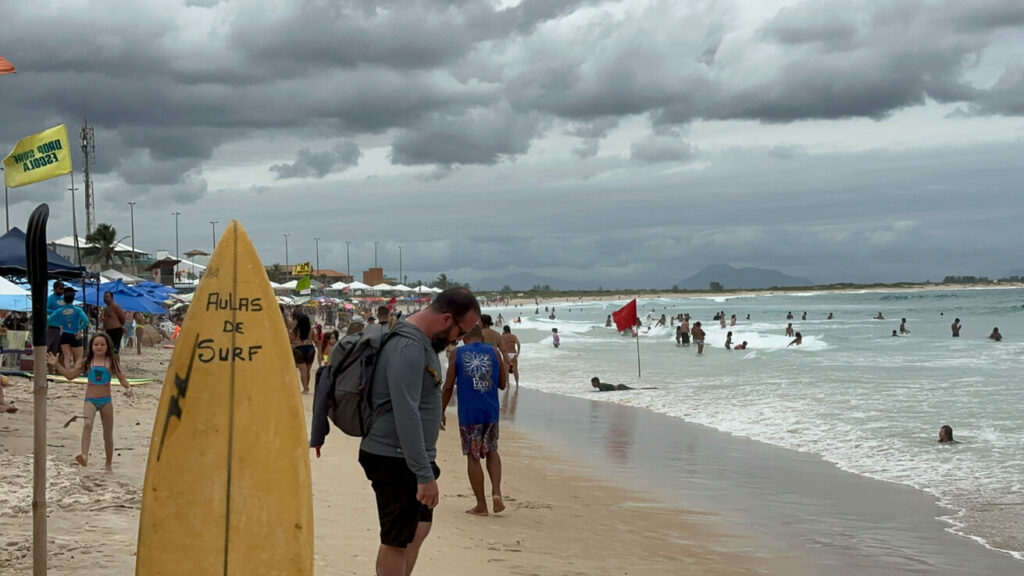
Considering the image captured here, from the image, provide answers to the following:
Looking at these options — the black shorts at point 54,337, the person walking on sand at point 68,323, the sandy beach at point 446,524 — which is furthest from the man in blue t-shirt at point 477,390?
the black shorts at point 54,337

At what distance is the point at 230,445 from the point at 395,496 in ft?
2.44

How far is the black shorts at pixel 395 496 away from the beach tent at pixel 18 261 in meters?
10.8

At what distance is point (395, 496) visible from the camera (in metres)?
4.29

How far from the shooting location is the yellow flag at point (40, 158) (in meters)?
8.03

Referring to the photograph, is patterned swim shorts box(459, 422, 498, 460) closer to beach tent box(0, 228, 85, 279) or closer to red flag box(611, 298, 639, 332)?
beach tent box(0, 228, 85, 279)

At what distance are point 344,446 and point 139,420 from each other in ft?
8.42

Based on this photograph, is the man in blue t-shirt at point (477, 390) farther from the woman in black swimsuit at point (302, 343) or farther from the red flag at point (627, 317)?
the red flag at point (627, 317)

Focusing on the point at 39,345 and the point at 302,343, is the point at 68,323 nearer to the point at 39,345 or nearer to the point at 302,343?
the point at 302,343

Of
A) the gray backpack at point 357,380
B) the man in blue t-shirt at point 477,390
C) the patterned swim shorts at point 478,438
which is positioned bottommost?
the patterned swim shorts at point 478,438

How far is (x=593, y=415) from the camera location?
53.3 feet

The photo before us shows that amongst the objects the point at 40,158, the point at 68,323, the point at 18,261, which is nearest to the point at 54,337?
the point at 68,323

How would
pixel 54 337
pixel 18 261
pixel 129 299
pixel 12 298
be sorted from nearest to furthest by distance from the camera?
pixel 12 298, pixel 18 261, pixel 54 337, pixel 129 299

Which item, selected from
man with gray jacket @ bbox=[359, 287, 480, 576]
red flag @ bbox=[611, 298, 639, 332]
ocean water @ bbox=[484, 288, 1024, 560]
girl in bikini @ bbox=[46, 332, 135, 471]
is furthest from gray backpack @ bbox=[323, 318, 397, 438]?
red flag @ bbox=[611, 298, 639, 332]

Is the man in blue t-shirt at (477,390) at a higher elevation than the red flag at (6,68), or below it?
below
